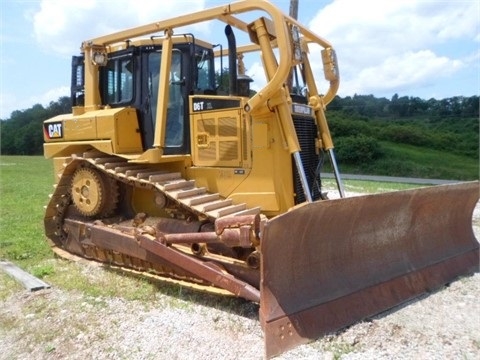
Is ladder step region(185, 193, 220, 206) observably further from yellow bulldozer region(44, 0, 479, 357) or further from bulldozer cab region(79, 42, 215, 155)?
bulldozer cab region(79, 42, 215, 155)

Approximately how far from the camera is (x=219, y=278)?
15.5 feet

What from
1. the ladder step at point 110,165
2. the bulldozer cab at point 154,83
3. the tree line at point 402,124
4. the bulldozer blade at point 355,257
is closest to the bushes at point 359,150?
the tree line at point 402,124

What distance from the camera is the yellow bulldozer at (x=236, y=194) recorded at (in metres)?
4.41

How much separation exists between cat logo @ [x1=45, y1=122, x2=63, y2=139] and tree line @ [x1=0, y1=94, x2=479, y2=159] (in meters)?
18.7

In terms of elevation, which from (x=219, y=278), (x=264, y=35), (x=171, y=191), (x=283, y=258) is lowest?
(x=219, y=278)

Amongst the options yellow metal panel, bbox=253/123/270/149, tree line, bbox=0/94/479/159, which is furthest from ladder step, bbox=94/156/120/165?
tree line, bbox=0/94/479/159

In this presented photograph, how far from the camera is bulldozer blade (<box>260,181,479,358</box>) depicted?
160 inches

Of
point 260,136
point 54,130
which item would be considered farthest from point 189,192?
point 54,130

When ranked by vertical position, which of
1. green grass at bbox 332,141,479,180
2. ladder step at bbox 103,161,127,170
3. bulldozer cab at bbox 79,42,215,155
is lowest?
green grass at bbox 332,141,479,180

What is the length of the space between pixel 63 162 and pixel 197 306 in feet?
10.5

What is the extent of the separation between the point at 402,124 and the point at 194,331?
26.9 meters

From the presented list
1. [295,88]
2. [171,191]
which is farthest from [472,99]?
[171,191]

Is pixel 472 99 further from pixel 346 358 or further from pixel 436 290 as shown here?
pixel 346 358

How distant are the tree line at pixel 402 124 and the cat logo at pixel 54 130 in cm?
1869
